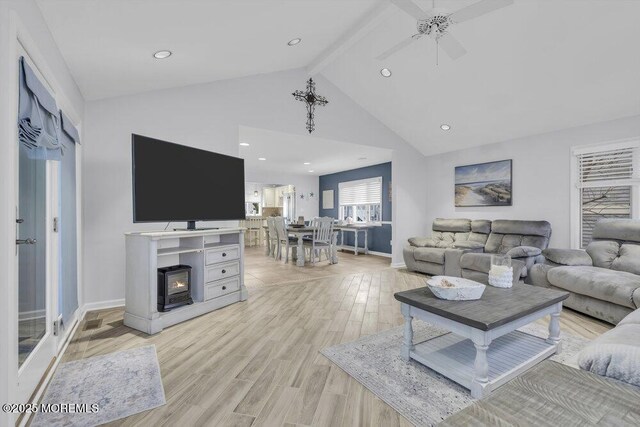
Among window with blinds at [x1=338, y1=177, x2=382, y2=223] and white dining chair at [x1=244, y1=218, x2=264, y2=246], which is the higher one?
window with blinds at [x1=338, y1=177, x2=382, y2=223]

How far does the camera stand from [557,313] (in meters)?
2.19

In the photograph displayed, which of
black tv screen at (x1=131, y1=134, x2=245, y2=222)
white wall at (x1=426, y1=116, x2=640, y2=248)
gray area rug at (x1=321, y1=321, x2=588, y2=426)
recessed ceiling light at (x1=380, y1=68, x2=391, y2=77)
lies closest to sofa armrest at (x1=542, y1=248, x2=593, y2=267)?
white wall at (x1=426, y1=116, x2=640, y2=248)

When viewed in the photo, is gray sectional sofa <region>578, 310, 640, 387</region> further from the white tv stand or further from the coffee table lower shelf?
the white tv stand

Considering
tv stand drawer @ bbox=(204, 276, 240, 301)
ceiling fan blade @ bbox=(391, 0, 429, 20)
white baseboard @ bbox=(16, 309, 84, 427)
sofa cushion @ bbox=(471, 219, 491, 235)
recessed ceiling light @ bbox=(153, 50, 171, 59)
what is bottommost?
white baseboard @ bbox=(16, 309, 84, 427)

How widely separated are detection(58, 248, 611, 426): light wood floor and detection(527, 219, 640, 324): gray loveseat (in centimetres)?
20

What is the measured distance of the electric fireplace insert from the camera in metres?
2.87

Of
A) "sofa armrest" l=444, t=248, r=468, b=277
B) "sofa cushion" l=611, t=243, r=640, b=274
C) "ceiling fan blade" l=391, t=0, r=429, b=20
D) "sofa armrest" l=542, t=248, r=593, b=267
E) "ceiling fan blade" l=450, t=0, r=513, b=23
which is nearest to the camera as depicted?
"ceiling fan blade" l=450, t=0, r=513, b=23

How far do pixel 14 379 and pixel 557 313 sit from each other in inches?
127

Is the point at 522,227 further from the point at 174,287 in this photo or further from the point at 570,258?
the point at 174,287

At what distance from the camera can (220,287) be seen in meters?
3.36

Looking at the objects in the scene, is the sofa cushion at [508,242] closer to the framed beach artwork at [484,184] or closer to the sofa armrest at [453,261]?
the sofa armrest at [453,261]

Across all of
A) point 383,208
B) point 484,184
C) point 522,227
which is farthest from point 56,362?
point 383,208

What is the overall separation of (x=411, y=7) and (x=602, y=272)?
10.3ft

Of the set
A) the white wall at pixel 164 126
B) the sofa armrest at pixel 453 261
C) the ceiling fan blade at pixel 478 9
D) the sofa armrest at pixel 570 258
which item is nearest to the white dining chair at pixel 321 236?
the white wall at pixel 164 126
